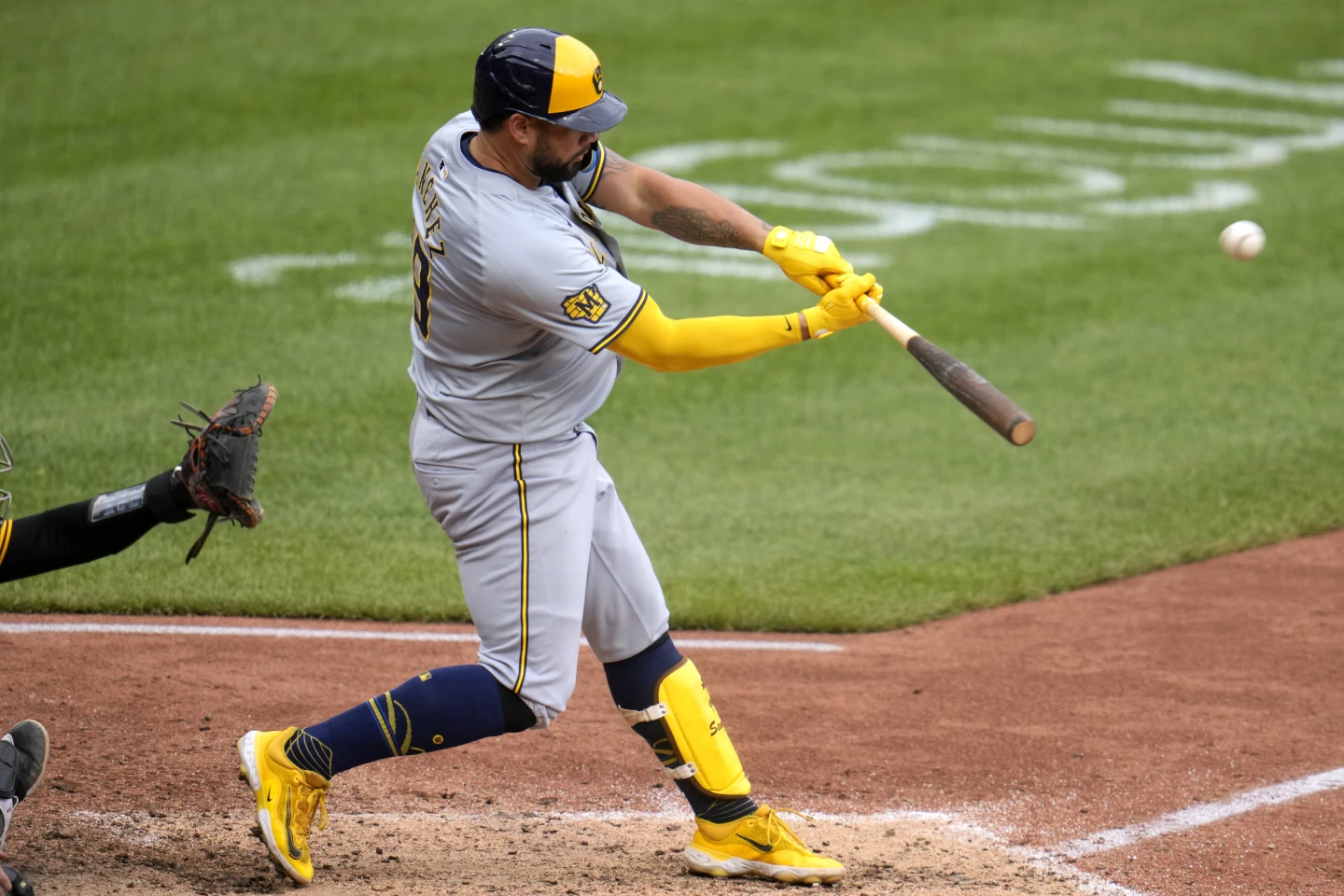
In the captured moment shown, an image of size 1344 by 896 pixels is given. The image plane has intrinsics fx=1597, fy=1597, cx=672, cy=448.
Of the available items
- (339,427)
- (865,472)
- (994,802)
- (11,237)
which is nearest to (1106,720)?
(994,802)

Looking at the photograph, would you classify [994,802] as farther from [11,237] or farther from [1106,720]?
[11,237]

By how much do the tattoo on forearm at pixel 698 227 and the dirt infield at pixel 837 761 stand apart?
58.6 inches

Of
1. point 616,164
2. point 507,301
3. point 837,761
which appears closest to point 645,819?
point 837,761

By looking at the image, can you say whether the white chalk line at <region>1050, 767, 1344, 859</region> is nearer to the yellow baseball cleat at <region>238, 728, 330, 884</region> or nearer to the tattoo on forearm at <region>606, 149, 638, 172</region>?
the yellow baseball cleat at <region>238, 728, 330, 884</region>

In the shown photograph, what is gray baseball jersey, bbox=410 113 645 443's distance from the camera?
3.31 metres

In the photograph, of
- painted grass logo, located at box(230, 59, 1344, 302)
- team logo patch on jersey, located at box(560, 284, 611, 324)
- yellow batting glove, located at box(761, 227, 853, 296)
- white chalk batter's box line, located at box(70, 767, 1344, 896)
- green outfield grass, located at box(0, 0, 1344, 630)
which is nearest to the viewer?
team logo patch on jersey, located at box(560, 284, 611, 324)

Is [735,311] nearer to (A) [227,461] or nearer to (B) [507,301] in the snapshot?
(A) [227,461]

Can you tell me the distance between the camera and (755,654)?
5.44m

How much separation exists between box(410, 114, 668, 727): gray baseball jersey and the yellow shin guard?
11.0 inches

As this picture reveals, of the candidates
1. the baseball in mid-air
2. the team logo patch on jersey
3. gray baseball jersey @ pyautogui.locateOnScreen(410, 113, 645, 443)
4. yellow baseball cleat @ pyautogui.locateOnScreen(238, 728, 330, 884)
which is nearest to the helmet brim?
gray baseball jersey @ pyautogui.locateOnScreen(410, 113, 645, 443)

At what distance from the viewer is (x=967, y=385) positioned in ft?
11.5

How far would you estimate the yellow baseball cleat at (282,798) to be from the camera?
3.52 metres

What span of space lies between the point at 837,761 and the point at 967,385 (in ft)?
4.78

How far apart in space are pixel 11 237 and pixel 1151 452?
6678 millimetres
